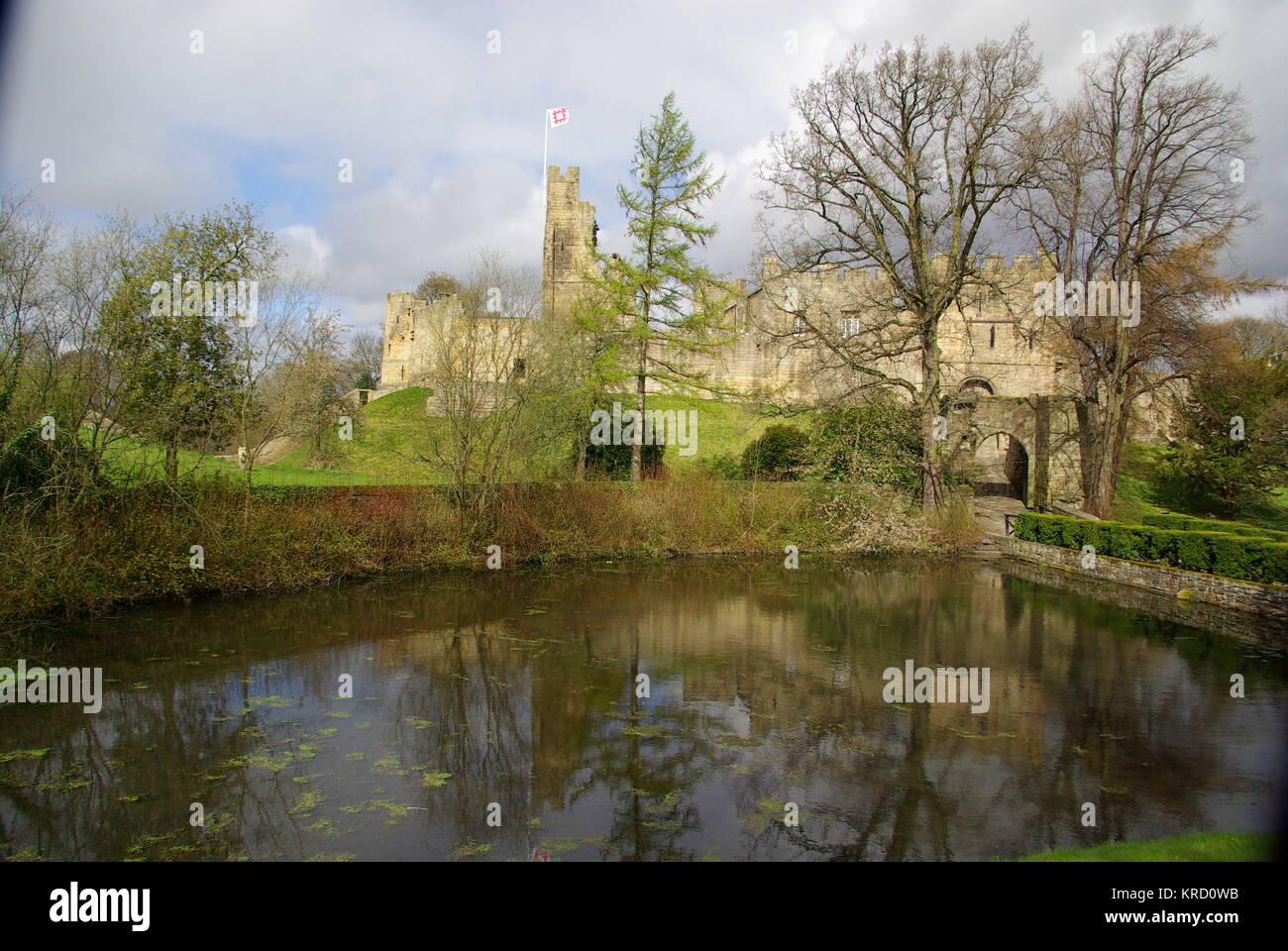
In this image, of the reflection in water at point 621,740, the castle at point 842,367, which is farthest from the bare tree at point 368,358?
the reflection in water at point 621,740

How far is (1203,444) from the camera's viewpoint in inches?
→ 1056

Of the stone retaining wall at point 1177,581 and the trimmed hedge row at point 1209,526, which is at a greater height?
the trimmed hedge row at point 1209,526


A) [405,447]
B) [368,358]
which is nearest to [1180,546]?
[405,447]

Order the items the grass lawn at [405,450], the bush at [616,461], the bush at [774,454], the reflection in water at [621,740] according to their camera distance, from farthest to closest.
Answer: the bush at [774,454]
the bush at [616,461]
the grass lawn at [405,450]
the reflection in water at [621,740]

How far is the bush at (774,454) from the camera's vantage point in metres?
25.3

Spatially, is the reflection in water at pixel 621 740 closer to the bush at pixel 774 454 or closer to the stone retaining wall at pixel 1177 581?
the stone retaining wall at pixel 1177 581

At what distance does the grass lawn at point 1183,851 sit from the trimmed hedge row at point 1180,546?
10621mm

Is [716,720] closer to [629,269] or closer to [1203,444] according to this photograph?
[629,269]

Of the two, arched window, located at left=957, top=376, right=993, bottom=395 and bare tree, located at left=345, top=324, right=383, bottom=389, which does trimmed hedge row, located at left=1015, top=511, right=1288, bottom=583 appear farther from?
bare tree, located at left=345, top=324, right=383, bottom=389

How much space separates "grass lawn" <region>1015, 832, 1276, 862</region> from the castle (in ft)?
46.6

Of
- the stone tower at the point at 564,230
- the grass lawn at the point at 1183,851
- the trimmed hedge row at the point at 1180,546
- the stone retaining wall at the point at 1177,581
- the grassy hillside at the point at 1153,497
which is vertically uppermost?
the stone tower at the point at 564,230

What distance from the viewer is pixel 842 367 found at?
21578mm

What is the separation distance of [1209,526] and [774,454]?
476 inches
